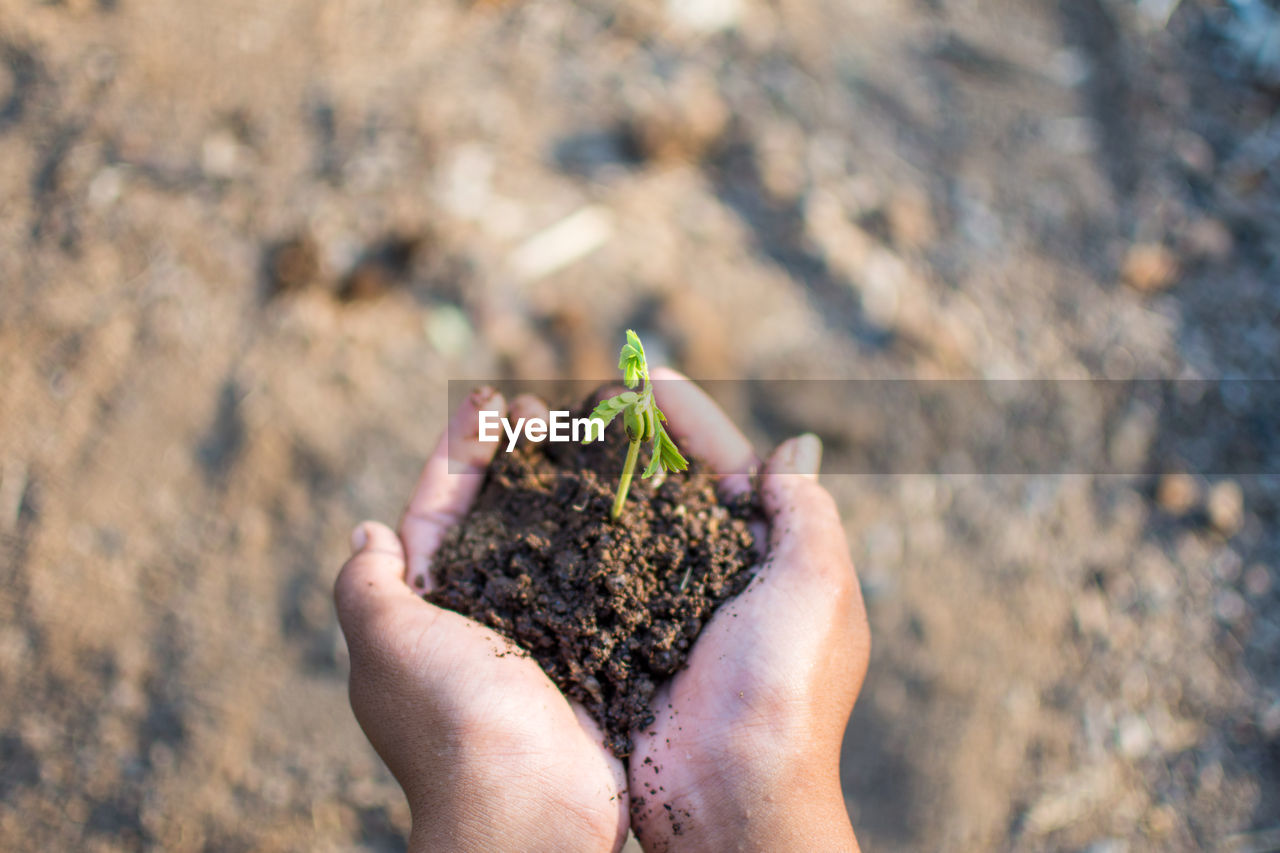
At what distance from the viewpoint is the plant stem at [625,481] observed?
1900 mm

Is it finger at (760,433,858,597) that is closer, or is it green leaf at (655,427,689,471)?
green leaf at (655,427,689,471)

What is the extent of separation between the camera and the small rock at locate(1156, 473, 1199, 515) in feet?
12.3

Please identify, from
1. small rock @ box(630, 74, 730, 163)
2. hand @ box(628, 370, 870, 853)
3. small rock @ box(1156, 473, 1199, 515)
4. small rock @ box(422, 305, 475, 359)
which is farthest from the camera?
small rock @ box(630, 74, 730, 163)

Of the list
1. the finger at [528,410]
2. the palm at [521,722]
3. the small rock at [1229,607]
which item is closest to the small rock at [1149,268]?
the small rock at [1229,607]

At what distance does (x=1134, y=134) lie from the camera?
4500 millimetres

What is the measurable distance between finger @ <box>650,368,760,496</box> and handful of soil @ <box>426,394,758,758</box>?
0.15m

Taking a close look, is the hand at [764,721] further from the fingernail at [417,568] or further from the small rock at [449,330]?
the small rock at [449,330]

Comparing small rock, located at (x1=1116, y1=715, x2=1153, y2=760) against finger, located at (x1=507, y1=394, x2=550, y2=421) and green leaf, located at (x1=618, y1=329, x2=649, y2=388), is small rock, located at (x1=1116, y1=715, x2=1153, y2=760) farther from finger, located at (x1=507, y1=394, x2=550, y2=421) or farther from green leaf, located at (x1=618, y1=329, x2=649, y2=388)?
green leaf, located at (x1=618, y1=329, x2=649, y2=388)

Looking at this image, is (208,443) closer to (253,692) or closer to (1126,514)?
(253,692)

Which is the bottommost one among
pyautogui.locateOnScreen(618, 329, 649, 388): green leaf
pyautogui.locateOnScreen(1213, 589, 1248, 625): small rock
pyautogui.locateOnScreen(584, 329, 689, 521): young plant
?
pyautogui.locateOnScreen(1213, 589, 1248, 625): small rock

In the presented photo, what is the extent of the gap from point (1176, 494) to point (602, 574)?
3.18m

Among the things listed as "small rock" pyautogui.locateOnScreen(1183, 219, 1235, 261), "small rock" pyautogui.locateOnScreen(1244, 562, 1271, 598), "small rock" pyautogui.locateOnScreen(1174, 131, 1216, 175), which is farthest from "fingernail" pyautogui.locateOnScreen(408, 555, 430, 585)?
"small rock" pyautogui.locateOnScreen(1174, 131, 1216, 175)

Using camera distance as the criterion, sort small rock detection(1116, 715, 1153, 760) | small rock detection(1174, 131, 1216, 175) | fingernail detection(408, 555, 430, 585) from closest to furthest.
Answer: fingernail detection(408, 555, 430, 585) < small rock detection(1116, 715, 1153, 760) < small rock detection(1174, 131, 1216, 175)

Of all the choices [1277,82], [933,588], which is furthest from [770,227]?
[1277,82]
